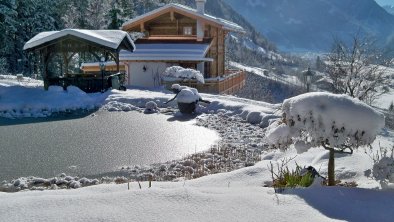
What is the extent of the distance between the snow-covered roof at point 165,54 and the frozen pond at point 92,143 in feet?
42.8

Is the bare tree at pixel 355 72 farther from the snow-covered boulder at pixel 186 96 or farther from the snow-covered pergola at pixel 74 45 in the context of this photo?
the snow-covered pergola at pixel 74 45

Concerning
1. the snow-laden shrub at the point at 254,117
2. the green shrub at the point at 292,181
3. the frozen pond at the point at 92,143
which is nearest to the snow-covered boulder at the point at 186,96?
the frozen pond at the point at 92,143

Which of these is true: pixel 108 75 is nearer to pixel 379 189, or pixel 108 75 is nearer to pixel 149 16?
pixel 149 16

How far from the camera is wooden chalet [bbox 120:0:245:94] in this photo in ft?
100

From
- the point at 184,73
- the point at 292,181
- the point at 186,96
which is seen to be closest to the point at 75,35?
the point at 184,73

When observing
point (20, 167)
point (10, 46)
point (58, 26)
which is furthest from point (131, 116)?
point (58, 26)

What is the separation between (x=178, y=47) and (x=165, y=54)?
2.09 metres

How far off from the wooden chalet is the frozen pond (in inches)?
440

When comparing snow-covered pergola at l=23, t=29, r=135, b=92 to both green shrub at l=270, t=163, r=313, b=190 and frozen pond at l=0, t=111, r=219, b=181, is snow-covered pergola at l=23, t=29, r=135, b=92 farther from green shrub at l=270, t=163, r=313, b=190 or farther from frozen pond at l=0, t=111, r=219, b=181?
green shrub at l=270, t=163, r=313, b=190

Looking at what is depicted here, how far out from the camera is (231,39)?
6280 inches

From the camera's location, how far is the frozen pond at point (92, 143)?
33.9 ft

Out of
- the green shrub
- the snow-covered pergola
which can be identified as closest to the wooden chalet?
the snow-covered pergola

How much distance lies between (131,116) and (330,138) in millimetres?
12525

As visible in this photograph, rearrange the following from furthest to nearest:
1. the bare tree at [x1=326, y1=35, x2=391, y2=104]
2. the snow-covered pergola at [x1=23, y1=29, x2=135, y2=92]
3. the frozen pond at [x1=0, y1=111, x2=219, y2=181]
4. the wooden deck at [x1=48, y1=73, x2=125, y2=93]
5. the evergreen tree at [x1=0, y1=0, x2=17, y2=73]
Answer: the evergreen tree at [x1=0, y1=0, x2=17, y2=73]
the wooden deck at [x1=48, y1=73, x2=125, y2=93]
the snow-covered pergola at [x1=23, y1=29, x2=135, y2=92]
the bare tree at [x1=326, y1=35, x2=391, y2=104]
the frozen pond at [x1=0, y1=111, x2=219, y2=181]
